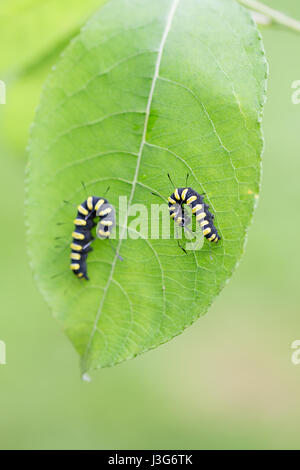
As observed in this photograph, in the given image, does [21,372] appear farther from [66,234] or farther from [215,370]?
[66,234]

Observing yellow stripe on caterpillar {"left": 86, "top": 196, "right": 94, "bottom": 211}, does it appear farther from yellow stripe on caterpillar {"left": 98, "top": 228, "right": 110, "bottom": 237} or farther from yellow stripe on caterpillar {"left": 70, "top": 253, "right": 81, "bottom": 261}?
yellow stripe on caterpillar {"left": 70, "top": 253, "right": 81, "bottom": 261}

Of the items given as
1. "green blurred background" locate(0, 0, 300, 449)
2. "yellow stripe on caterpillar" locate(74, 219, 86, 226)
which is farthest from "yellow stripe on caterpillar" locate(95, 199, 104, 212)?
"green blurred background" locate(0, 0, 300, 449)

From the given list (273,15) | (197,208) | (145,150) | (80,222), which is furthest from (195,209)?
(273,15)

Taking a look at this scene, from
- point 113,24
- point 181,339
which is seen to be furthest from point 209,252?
point 181,339

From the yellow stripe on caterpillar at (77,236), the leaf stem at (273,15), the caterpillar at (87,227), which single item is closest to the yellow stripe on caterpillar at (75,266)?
the caterpillar at (87,227)

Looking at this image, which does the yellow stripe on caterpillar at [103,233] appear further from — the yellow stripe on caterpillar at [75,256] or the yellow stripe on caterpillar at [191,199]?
the yellow stripe on caterpillar at [191,199]

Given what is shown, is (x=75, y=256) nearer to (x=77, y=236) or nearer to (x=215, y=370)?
(x=77, y=236)
